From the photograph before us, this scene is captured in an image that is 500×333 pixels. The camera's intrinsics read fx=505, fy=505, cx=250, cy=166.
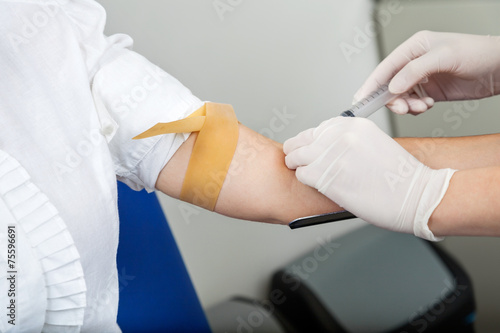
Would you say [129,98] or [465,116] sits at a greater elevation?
[129,98]

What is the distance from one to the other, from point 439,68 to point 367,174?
0.32 m

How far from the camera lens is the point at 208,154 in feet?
2.89

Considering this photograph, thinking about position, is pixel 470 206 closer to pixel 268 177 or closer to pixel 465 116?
pixel 268 177

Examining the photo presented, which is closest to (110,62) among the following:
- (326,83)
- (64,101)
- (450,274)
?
(64,101)

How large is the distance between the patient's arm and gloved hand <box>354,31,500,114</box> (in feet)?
0.86

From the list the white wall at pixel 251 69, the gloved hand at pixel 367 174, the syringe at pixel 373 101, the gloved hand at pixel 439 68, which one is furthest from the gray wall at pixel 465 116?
the gloved hand at pixel 367 174

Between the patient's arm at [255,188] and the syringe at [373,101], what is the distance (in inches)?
7.8

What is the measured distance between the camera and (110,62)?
34.2 inches

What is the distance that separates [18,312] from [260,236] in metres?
1.24

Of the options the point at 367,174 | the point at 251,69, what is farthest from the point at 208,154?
the point at 251,69

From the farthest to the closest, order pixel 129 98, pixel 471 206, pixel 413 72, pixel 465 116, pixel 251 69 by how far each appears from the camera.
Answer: pixel 465 116
pixel 251 69
pixel 413 72
pixel 129 98
pixel 471 206

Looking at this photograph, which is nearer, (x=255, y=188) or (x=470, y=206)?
(x=470, y=206)

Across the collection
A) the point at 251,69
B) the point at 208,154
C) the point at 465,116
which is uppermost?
the point at 208,154

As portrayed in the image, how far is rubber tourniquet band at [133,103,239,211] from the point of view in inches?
34.4
